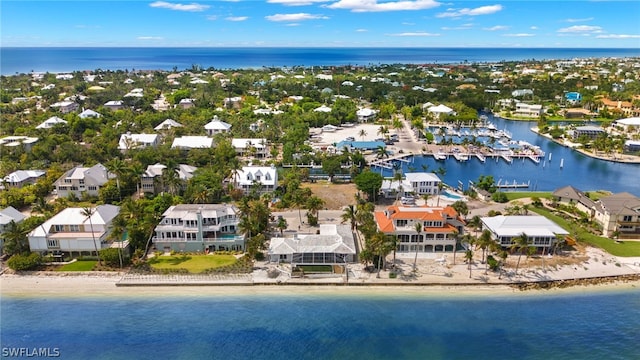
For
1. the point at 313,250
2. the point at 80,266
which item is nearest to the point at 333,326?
the point at 313,250

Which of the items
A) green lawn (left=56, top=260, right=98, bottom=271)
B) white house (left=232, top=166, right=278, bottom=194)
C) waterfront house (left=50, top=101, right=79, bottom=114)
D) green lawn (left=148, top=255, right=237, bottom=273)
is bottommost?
green lawn (left=56, top=260, right=98, bottom=271)

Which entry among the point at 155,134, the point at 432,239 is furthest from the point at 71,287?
the point at 155,134

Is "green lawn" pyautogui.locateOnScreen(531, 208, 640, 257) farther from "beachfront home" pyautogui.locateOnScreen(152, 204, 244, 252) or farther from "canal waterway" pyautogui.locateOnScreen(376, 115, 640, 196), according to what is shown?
"beachfront home" pyautogui.locateOnScreen(152, 204, 244, 252)

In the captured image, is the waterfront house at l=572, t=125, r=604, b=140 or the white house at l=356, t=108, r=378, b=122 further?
the white house at l=356, t=108, r=378, b=122

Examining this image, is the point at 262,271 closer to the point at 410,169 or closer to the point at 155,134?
the point at 410,169

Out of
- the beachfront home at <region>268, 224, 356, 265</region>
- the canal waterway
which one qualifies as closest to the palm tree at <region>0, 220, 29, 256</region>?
the beachfront home at <region>268, 224, 356, 265</region>

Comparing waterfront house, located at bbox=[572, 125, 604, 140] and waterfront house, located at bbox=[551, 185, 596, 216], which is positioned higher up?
waterfront house, located at bbox=[572, 125, 604, 140]
